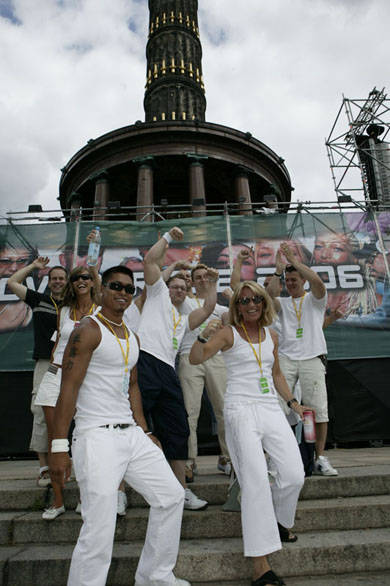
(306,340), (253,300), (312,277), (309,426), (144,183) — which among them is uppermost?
(144,183)

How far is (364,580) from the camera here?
2.59 meters

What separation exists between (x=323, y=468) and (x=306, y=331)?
4.65 feet

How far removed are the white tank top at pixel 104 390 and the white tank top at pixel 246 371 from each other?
0.83 metres

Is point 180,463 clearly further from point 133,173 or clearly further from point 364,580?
point 133,173

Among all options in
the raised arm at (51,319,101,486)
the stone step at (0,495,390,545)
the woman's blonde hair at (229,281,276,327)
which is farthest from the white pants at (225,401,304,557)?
the raised arm at (51,319,101,486)

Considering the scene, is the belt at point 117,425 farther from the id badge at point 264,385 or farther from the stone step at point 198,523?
the stone step at point 198,523

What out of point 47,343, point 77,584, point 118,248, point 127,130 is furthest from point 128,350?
point 127,130

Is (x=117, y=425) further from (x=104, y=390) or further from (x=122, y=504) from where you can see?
(x=122, y=504)

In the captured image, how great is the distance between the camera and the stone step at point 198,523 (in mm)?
3062

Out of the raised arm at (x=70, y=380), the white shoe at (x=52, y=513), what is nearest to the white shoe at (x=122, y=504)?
the white shoe at (x=52, y=513)

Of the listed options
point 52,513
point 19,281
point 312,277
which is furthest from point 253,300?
point 19,281

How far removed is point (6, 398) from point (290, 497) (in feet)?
19.7

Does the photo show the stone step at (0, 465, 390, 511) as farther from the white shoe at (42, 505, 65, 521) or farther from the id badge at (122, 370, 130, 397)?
the id badge at (122, 370, 130, 397)

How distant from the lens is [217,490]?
11.5 ft
